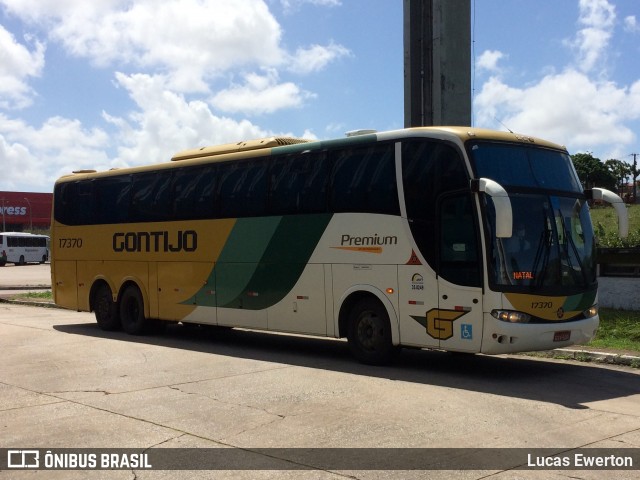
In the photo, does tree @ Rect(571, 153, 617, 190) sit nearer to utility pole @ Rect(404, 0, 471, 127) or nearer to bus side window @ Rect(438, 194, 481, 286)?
utility pole @ Rect(404, 0, 471, 127)

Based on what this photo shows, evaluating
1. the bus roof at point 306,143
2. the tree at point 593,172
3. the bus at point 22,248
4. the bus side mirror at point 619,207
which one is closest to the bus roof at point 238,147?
the bus roof at point 306,143

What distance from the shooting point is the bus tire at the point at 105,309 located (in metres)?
17.1

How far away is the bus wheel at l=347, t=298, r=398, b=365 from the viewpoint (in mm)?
11375

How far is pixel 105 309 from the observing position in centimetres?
1734

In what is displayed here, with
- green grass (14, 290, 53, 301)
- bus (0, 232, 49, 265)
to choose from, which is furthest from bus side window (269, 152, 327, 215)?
bus (0, 232, 49, 265)

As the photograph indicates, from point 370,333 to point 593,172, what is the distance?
109199 mm

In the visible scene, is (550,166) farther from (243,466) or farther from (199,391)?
(243,466)

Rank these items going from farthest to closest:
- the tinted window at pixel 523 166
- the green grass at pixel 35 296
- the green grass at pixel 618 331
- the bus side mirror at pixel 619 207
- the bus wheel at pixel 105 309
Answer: the green grass at pixel 35 296 < the bus wheel at pixel 105 309 < the green grass at pixel 618 331 < the bus side mirror at pixel 619 207 < the tinted window at pixel 523 166

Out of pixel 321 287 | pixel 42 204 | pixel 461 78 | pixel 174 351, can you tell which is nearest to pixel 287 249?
pixel 321 287

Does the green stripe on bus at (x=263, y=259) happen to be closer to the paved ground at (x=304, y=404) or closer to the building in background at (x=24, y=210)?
the paved ground at (x=304, y=404)

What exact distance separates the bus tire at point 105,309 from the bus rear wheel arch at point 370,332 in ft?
23.5

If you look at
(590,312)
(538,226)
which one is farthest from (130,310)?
(590,312)

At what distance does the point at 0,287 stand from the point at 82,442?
2851 cm

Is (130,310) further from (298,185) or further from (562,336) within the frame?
(562,336)
